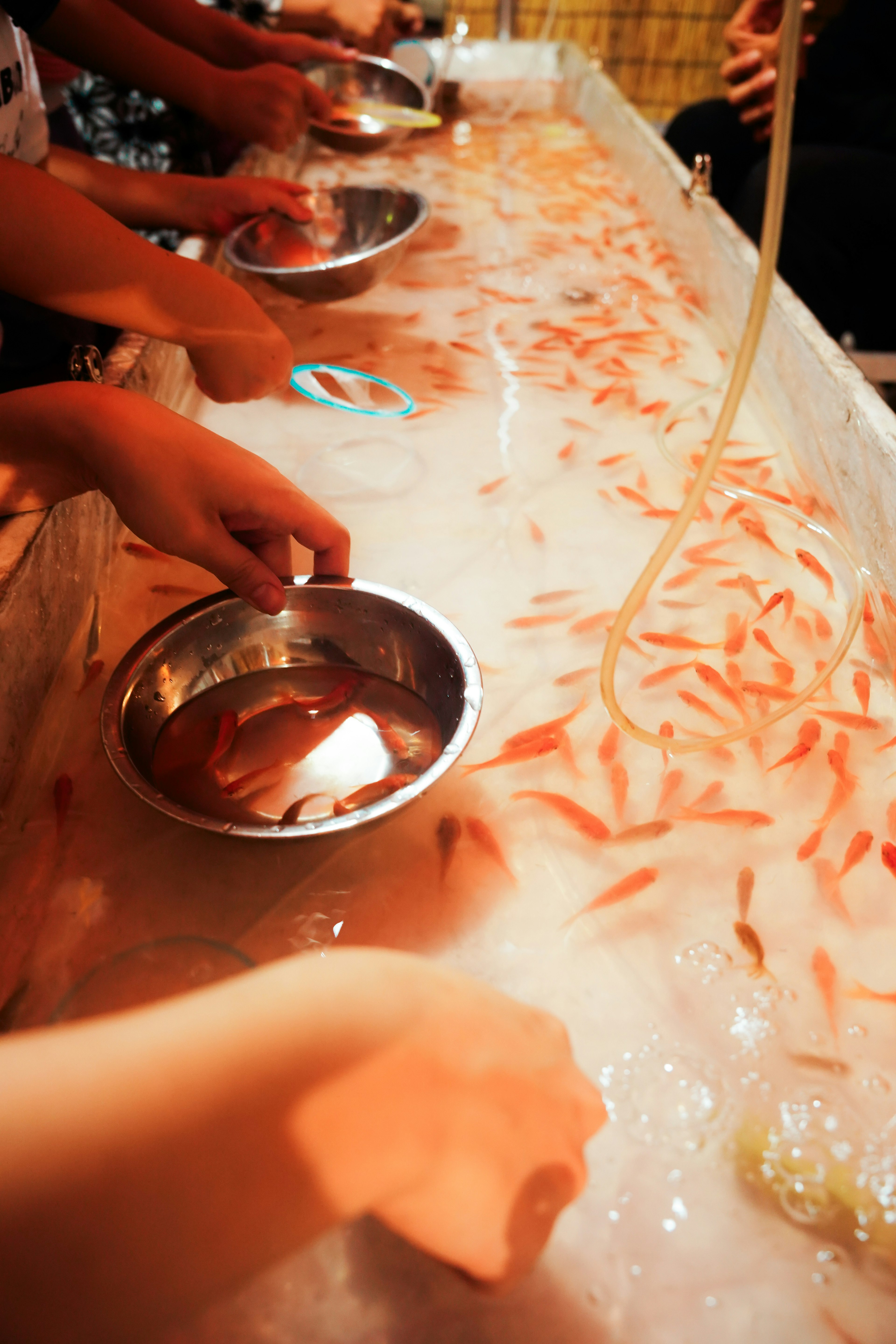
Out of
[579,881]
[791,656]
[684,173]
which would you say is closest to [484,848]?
[579,881]

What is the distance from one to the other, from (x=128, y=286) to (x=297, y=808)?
774 mm

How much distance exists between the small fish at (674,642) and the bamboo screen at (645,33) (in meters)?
5.48

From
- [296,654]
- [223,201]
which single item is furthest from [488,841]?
[223,201]

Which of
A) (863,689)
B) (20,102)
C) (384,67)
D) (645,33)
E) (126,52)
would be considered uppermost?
(645,33)

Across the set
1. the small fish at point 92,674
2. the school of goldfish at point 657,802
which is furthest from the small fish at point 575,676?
the small fish at point 92,674

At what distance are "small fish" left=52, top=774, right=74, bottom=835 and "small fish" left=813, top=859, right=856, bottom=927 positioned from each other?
0.79m

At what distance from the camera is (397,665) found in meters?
1.07

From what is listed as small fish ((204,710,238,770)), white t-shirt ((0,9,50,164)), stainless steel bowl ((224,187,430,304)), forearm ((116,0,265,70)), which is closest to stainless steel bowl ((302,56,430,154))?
forearm ((116,0,265,70))

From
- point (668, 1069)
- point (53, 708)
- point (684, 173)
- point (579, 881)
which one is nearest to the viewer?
point (668, 1069)

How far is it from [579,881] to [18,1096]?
1.71 feet

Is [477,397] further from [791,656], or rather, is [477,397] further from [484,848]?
[484,848]

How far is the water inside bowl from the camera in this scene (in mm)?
926

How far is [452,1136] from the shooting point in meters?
0.62

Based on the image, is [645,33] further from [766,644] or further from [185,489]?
[185,489]
